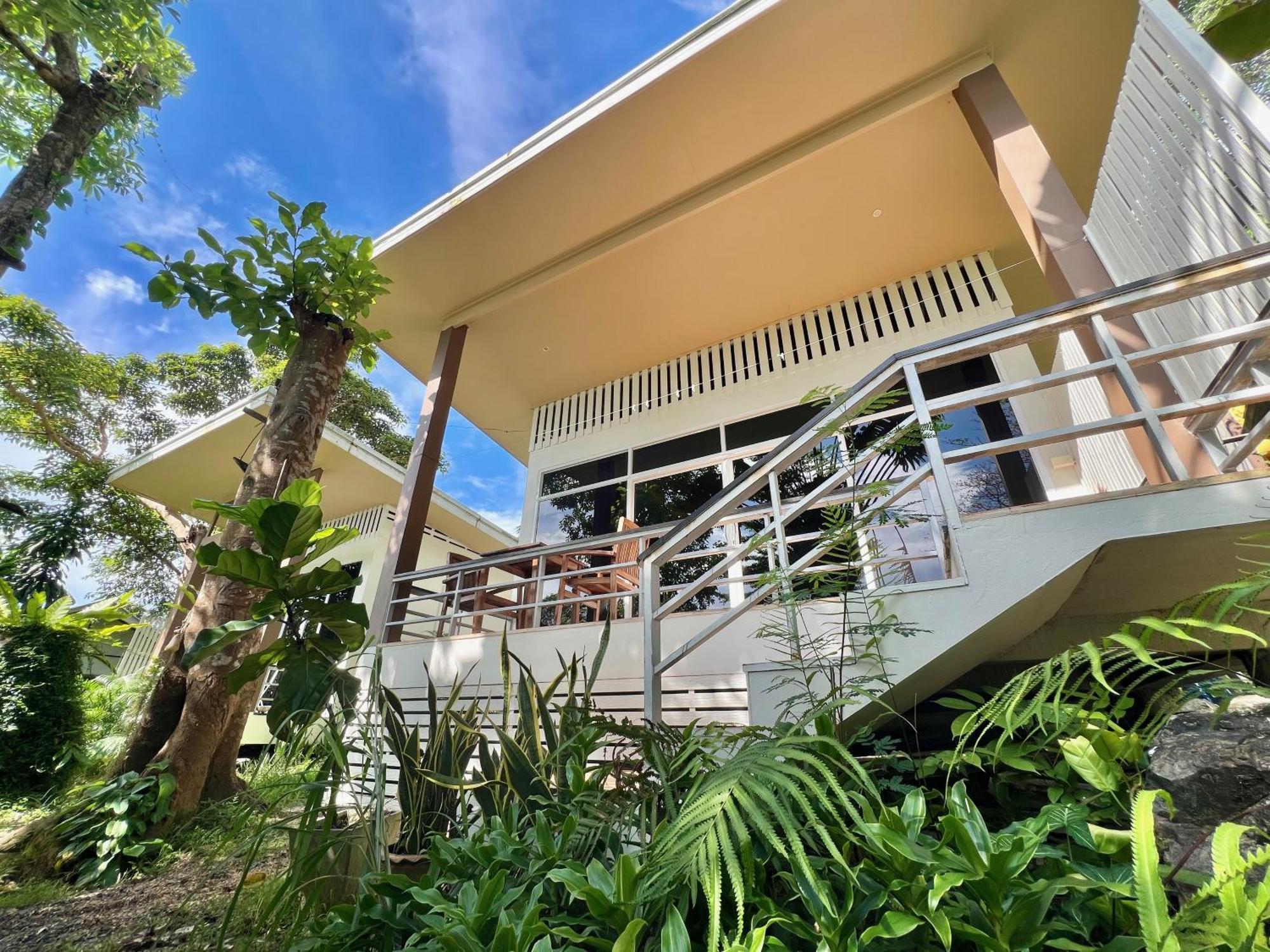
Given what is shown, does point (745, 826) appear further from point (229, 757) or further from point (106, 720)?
point (106, 720)

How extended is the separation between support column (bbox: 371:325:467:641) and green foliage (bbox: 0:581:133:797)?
2.16 metres

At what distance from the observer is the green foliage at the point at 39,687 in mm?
3820

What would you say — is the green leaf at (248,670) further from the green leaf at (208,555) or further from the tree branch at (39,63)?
the tree branch at (39,63)

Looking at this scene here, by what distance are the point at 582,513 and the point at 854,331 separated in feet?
11.6

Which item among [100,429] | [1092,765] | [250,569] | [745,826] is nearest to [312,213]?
[250,569]

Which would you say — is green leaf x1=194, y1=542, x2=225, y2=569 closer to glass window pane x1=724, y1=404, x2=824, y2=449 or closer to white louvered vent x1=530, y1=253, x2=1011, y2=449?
glass window pane x1=724, y1=404, x2=824, y2=449

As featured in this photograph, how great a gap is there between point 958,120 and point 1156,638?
397cm

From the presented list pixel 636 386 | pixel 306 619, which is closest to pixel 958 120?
pixel 636 386

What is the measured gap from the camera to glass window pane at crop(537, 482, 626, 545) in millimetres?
5871

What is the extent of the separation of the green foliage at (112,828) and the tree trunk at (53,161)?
403 centimetres

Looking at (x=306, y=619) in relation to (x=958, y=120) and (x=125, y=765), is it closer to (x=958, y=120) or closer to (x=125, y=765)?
(x=125, y=765)

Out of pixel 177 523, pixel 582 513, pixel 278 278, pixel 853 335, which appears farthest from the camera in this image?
pixel 177 523

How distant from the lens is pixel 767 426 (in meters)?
5.26

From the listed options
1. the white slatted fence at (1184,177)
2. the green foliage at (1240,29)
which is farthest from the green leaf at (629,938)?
the green foliage at (1240,29)
